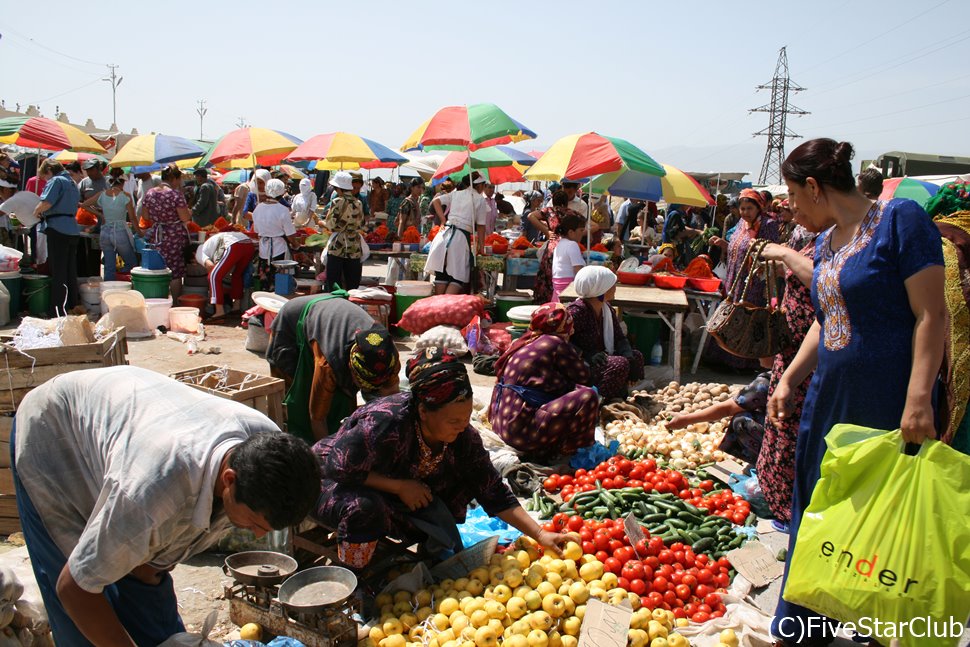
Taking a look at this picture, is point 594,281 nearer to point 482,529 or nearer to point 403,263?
point 482,529

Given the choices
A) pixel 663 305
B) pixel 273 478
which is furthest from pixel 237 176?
pixel 273 478

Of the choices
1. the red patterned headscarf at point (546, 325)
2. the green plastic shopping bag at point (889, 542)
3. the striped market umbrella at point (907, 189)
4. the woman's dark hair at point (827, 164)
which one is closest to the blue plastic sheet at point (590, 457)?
the red patterned headscarf at point (546, 325)

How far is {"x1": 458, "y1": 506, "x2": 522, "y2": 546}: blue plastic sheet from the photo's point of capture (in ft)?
13.2

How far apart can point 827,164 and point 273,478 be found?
2098mm

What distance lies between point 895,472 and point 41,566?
256 cm

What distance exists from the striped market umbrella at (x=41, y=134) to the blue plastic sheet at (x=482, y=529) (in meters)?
9.72

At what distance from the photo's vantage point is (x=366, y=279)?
1137 cm

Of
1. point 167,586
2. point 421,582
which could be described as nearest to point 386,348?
point 421,582

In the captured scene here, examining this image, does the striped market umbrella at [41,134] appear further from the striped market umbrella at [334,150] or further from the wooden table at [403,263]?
the wooden table at [403,263]

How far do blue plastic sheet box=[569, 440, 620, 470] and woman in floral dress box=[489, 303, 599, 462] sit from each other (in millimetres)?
44

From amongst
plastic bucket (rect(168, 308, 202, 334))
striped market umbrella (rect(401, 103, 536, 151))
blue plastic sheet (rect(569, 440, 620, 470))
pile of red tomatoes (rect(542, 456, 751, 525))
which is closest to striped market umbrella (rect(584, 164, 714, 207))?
striped market umbrella (rect(401, 103, 536, 151))

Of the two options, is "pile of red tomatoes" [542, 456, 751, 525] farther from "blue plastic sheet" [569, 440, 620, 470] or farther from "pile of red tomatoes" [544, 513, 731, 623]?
"pile of red tomatoes" [544, 513, 731, 623]

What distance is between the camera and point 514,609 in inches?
114

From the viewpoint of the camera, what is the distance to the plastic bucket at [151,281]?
915cm
